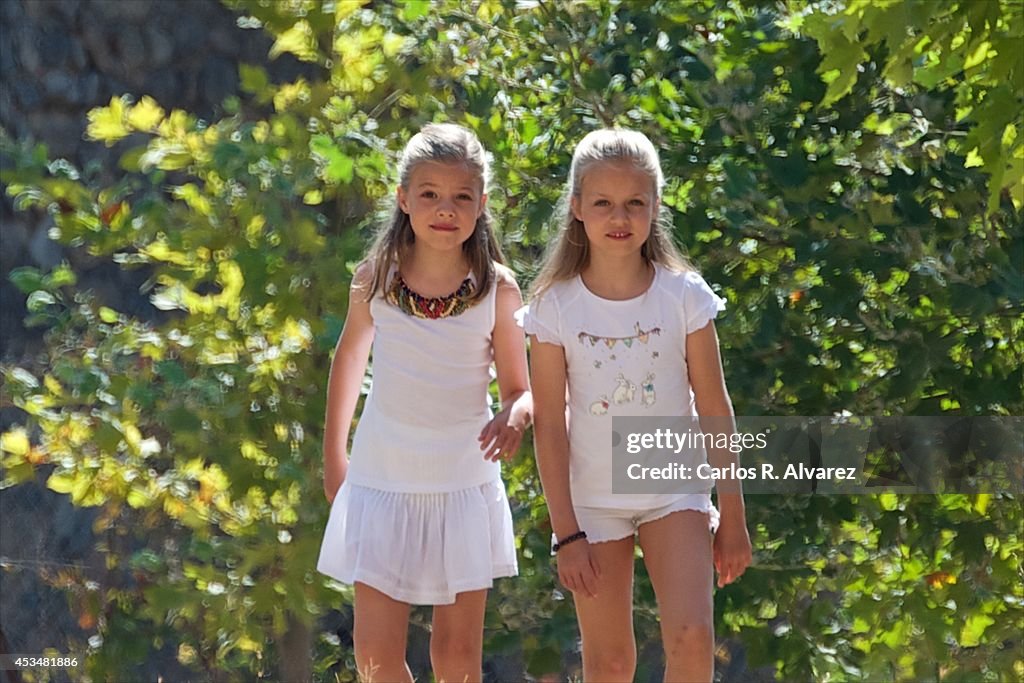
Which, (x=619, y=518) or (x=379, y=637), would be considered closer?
(x=619, y=518)

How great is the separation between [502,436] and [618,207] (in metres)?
0.45

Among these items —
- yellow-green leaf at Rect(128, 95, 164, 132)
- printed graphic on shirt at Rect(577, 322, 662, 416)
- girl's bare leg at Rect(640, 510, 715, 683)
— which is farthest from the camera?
yellow-green leaf at Rect(128, 95, 164, 132)

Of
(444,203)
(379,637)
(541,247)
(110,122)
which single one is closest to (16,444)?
(110,122)

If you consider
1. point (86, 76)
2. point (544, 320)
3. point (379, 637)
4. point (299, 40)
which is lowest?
point (379, 637)

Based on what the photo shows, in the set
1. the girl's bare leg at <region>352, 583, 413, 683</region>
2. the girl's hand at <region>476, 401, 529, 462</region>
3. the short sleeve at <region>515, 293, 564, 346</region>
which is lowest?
the girl's bare leg at <region>352, 583, 413, 683</region>

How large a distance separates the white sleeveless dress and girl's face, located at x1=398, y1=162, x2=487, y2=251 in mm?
142

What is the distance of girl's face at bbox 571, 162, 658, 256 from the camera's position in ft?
9.55

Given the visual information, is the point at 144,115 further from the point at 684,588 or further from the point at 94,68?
the point at 684,588

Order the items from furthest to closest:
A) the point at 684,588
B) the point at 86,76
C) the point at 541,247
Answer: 1. the point at 86,76
2. the point at 541,247
3. the point at 684,588

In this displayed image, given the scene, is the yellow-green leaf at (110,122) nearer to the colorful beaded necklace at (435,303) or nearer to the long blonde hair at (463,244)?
the long blonde hair at (463,244)

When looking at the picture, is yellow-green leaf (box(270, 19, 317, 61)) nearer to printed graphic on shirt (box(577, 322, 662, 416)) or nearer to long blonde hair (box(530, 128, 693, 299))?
long blonde hair (box(530, 128, 693, 299))

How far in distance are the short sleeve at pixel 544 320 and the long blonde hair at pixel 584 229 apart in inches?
1.0

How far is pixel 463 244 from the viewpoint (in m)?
3.14

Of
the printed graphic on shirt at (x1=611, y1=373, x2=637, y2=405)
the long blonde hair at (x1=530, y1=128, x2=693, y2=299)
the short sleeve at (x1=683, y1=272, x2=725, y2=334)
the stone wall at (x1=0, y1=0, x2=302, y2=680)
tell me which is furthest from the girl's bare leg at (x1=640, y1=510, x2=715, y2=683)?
the stone wall at (x1=0, y1=0, x2=302, y2=680)
